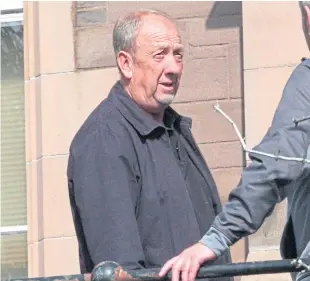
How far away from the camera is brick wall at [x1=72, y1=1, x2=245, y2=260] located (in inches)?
308

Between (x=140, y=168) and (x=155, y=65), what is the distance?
1.50ft

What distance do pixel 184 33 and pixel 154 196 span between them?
9.86ft

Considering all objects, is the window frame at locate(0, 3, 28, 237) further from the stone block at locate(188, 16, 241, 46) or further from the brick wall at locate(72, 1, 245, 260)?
the stone block at locate(188, 16, 241, 46)

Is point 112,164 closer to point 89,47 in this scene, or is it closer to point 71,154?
point 71,154

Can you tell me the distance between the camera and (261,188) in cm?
422

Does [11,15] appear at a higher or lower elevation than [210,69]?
higher

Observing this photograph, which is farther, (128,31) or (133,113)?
(128,31)

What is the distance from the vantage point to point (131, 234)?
16.4 feet

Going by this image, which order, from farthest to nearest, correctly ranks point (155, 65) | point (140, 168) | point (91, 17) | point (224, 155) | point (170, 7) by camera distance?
point (91, 17) → point (170, 7) → point (224, 155) → point (155, 65) → point (140, 168)

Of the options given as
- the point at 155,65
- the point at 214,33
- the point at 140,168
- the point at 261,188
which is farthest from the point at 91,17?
the point at 261,188

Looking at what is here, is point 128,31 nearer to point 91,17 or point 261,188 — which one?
point 261,188

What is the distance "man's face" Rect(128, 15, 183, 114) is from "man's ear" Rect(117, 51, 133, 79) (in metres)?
0.01

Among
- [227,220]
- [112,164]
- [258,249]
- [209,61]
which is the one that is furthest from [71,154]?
[209,61]

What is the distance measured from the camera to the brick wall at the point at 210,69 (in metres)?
7.83
